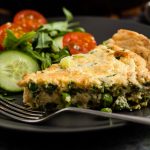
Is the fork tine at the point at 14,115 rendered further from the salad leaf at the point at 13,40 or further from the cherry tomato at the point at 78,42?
the cherry tomato at the point at 78,42

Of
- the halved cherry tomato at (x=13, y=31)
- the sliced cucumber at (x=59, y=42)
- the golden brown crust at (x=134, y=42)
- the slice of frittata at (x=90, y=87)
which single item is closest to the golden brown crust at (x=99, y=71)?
the slice of frittata at (x=90, y=87)

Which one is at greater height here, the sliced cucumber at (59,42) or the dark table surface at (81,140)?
the sliced cucumber at (59,42)

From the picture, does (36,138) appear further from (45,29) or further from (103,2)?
(103,2)

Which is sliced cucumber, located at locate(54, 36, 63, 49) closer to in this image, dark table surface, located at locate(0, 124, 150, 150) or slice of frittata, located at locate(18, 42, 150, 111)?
slice of frittata, located at locate(18, 42, 150, 111)

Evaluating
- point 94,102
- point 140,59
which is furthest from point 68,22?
point 94,102

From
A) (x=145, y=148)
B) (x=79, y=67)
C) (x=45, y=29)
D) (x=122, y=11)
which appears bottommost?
(x=145, y=148)

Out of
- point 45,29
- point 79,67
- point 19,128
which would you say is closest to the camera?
point 19,128
